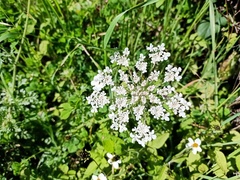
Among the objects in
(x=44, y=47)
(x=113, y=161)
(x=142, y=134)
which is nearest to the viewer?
(x=142, y=134)

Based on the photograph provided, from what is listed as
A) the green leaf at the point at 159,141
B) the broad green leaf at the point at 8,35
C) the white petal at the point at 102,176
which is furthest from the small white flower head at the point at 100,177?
the broad green leaf at the point at 8,35

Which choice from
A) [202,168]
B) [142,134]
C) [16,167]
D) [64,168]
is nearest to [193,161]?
[202,168]

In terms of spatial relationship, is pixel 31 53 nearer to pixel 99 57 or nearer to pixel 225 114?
pixel 99 57

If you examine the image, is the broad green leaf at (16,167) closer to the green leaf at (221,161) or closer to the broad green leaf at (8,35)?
the broad green leaf at (8,35)

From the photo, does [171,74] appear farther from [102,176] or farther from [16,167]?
[16,167]

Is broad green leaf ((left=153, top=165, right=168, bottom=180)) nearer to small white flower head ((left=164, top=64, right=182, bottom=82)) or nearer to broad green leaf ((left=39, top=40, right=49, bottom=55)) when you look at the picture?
small white flower head ((left=164, top=64, right=182, bottom=82))

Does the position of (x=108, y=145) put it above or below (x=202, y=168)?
above

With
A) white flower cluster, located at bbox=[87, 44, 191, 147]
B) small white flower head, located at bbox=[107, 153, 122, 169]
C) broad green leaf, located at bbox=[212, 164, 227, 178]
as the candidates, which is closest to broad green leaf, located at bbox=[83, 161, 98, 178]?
small white flower head, located at bbox=[107, 153, 122, 169]

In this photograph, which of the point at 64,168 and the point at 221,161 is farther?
the point at 64,168

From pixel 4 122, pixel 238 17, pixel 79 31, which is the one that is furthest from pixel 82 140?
pixel 238 17
